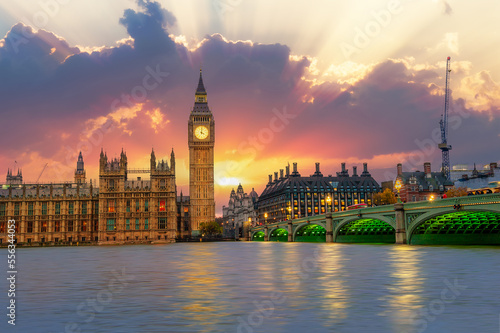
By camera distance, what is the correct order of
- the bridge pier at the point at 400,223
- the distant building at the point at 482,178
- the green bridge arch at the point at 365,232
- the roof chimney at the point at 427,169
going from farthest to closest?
the roof chimney at the point at 427,169 → the distant building at the point at 482,178 → the green bridge arch at the point at 365,232 → the bridge pier at the point at 400,223

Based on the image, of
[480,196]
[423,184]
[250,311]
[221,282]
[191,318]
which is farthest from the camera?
[423,184]

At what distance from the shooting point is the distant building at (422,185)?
164 meters

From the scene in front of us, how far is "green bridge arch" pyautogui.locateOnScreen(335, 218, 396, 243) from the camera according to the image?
107 meters

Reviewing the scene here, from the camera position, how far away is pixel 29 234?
172 meters

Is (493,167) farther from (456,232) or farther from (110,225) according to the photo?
(110,225)

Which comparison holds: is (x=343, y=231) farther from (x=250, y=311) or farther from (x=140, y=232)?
(x=250, y=311)

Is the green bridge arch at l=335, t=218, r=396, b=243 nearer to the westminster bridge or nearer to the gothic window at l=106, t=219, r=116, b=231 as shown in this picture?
the westminster bridge

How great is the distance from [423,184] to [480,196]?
11099 cm

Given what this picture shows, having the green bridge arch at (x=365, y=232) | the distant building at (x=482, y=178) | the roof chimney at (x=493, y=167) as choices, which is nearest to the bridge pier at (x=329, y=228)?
the green bridge arch at (x=365, y=232)

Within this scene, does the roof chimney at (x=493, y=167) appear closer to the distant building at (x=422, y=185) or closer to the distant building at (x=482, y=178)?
the distant building at (x=482, y=178)

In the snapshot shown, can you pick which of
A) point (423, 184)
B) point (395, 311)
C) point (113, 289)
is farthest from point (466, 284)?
point (423, 184)

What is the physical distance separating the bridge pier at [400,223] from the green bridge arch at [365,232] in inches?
815

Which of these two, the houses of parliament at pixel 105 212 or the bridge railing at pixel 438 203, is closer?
the bridge railing at pixel 438 203

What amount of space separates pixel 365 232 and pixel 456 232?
3185 centimetres
